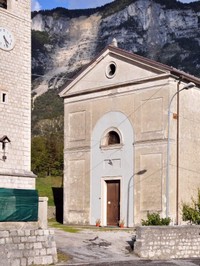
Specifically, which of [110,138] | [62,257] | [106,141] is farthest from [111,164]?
[62,257]

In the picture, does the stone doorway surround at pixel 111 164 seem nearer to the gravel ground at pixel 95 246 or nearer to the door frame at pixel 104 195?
the door frame at pixel 104 195

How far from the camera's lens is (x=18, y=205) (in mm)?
19562

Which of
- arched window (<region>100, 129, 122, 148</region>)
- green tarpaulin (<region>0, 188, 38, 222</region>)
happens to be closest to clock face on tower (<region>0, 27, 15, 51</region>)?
green tarpaulin (<region>0, 188, 38, 222</region>)

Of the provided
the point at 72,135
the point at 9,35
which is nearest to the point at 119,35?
the point at 72,135

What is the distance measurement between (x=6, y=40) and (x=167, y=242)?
1048 cm

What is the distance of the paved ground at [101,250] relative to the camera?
65.3 ft

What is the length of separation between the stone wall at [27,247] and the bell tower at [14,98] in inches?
180

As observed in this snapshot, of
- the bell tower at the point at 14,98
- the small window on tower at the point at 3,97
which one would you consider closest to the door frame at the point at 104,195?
the bell tower at the point at 14,98

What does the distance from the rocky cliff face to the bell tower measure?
100.0 meters

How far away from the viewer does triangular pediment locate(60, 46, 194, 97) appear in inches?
1267

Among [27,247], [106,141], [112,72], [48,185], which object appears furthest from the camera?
[48,185]

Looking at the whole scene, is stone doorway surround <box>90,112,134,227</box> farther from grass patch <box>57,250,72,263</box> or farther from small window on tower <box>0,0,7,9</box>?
grass patch <box>57,250,72,263</box>

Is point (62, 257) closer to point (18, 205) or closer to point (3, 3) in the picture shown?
point (18, 205)

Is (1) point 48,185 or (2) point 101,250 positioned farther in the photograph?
(1) point 48,185
